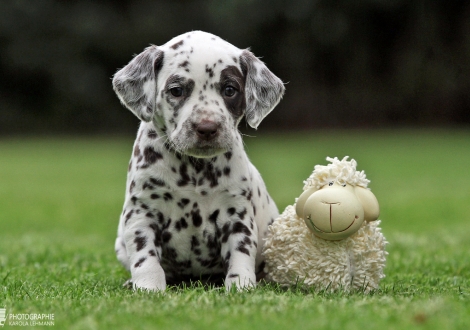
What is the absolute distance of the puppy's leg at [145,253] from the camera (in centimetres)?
431

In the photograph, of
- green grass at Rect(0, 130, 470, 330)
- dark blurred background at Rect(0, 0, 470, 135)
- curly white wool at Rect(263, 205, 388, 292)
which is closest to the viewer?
green grass at Rect(0, 130, 470, 330)

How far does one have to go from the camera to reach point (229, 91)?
4.55 m

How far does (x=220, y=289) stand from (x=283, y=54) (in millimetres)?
26475

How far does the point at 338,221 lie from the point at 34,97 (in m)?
29.1

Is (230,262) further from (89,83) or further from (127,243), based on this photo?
(89,83)

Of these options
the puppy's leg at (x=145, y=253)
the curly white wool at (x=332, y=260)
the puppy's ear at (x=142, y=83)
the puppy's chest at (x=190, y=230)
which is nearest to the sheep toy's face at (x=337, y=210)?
the curly white wool at (x=332, y=260)

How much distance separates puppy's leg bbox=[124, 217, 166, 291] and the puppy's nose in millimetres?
702

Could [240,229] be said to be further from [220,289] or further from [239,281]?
[220,289]

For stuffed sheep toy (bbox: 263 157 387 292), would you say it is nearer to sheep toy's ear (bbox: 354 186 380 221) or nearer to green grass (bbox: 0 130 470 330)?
sheep toy's ear (bbox: 354 186 380 221)

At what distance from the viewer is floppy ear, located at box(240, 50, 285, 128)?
15.5 feet

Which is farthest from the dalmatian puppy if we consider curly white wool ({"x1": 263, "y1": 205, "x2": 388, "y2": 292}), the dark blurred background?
the dark blurred background

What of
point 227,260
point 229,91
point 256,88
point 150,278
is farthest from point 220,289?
point 256,88

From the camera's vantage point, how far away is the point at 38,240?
7.96 metres

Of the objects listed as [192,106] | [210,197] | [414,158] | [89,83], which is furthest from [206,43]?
[89,83]
